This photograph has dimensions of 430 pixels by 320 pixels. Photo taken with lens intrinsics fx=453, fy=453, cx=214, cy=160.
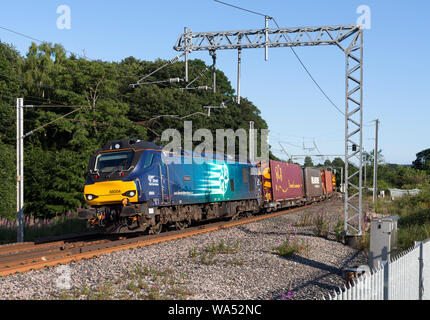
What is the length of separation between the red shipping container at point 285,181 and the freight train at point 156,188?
15.3 feet

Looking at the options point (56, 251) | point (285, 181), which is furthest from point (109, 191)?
point (285, 181)

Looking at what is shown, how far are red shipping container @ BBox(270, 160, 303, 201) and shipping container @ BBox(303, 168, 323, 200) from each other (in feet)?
4.47

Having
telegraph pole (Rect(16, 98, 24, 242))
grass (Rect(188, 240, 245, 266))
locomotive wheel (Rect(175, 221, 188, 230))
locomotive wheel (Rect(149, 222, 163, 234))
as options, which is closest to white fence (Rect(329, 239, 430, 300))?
grass (Rect(188, 240, 245, 266))

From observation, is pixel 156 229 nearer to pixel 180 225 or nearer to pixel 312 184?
pixel 180 225

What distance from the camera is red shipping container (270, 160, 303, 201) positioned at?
93.6 ft

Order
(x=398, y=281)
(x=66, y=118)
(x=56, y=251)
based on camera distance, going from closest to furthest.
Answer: (x=398, y=281) < (x=56, y=251) < (x=66, y=118)

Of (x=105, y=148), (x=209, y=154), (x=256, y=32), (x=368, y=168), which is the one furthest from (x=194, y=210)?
(x=368, y=168)

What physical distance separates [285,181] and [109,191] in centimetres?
1836

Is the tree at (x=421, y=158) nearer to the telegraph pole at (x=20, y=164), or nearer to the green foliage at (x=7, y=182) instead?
the green foliage at (x=7, y=182)

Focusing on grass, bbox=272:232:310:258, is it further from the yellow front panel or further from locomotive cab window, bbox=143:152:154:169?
locomotive cab window, bbox=143:152:154:169

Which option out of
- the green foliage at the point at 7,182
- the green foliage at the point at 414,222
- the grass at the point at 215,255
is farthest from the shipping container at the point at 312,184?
the grass at the point at 215,255

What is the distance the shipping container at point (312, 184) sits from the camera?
3741 cm

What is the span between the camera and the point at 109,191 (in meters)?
14.6
